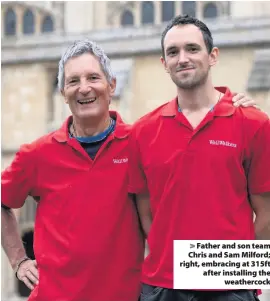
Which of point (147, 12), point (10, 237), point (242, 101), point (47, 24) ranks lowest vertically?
point (10, 237)

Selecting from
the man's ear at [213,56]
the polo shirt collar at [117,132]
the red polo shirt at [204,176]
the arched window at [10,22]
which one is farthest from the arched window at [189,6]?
the red polo shirt at [204,176]

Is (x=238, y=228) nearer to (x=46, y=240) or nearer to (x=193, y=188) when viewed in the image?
(x=193, y=188)

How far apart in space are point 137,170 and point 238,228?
1.26ft

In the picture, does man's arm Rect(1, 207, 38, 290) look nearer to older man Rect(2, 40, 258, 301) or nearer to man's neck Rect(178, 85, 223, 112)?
older man Rect(2, 40, 258, 301)

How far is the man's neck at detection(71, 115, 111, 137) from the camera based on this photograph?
2.18 metres

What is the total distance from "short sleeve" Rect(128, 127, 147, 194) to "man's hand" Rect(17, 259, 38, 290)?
0.51 m

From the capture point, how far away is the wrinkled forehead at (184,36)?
1880mm

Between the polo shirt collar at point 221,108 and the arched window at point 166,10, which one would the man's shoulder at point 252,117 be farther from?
the arched window at point 166,10

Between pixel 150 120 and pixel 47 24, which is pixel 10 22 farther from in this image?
pixel 150 120

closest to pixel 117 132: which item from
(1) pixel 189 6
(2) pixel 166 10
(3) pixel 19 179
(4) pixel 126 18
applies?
(3) pixel 19 179

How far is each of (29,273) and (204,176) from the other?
0.85 metres

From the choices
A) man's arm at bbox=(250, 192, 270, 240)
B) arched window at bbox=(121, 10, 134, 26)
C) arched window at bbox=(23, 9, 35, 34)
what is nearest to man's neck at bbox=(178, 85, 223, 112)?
man's arm at bbox=(250, 192, 270, 240)

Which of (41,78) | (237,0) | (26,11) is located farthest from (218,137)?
(26,11)

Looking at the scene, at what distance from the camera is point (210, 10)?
14.3m
